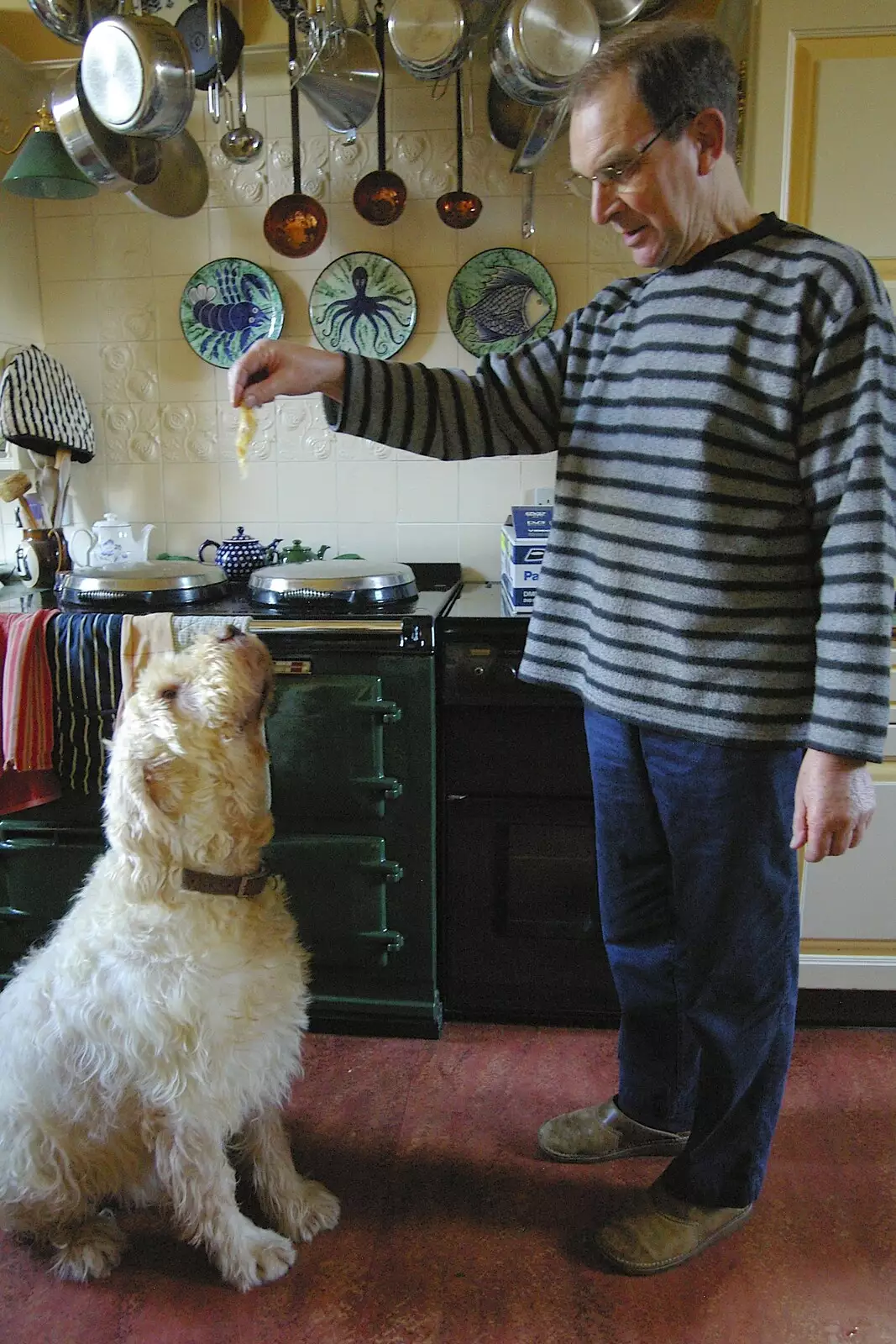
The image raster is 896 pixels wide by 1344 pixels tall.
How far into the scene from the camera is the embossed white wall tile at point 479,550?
8.01ft

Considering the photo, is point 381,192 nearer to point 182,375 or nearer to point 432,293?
point 432,293

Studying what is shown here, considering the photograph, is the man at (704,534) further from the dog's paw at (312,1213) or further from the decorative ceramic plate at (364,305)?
the decorative ceramic plate at (364,305)

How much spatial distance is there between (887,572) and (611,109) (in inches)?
25.5

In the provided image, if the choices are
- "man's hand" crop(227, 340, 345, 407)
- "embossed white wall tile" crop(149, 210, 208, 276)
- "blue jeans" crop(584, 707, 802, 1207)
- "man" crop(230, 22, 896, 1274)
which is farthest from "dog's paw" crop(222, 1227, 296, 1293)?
"embossed white wall tile" crop(149, 210, 208, 276)

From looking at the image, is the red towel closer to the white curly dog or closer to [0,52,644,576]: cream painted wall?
the white curly dog

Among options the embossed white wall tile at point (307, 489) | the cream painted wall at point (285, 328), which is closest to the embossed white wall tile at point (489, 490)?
A: the cream painted wall at point (285, 328)

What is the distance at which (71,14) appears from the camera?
6.34 ft

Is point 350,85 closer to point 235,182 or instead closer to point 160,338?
point 235,182

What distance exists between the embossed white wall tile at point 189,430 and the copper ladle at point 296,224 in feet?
1.46

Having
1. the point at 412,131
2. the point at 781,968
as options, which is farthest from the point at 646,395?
the point at 412,131

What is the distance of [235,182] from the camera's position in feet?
7.71

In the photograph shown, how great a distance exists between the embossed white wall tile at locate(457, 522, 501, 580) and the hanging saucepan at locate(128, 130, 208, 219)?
105cm

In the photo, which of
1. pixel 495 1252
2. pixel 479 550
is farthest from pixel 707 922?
pixel 479 550

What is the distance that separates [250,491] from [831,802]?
1831 millimetres
